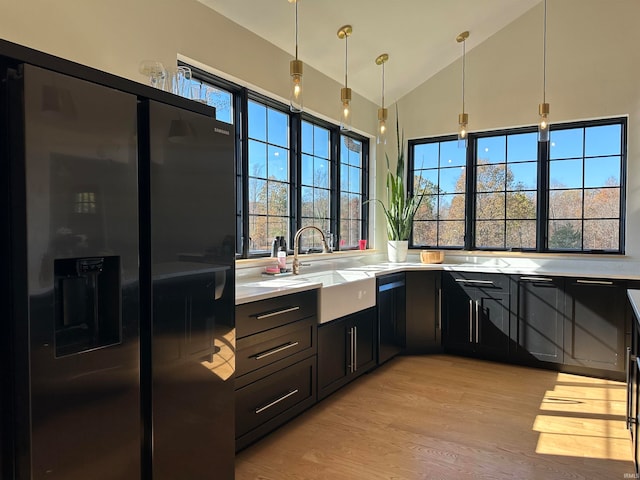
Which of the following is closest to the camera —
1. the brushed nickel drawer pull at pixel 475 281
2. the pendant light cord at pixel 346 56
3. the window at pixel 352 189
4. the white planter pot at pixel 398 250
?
the pendant light cord at pixel 346 56

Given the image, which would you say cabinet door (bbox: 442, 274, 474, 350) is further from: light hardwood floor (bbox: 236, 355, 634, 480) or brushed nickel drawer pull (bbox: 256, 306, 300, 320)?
brushed nickel drawer pull (bbox: 256, 306, 300, 320)

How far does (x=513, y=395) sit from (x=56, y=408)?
2.99 meters

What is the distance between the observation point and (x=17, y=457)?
116cm

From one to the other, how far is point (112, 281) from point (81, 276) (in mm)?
92

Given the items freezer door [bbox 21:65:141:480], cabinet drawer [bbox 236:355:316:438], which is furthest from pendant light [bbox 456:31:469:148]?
freezer door [bbox 21:65:141:480]

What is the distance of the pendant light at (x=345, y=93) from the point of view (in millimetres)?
2829

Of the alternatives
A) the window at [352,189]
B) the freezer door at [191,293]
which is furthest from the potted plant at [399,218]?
the freezer door at [191,293]

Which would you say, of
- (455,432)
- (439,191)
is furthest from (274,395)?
(439,191)

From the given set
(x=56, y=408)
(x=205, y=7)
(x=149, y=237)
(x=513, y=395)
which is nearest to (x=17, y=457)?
(x=56, y=408)

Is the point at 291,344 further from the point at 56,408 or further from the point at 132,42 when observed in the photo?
the point at 132,42

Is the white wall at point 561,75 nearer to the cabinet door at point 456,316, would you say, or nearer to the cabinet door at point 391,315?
the cabinet door at point 456,316

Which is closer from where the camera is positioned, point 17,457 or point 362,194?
point 17,457

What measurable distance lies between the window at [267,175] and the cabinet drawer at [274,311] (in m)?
0.78

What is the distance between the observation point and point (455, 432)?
260 cm
